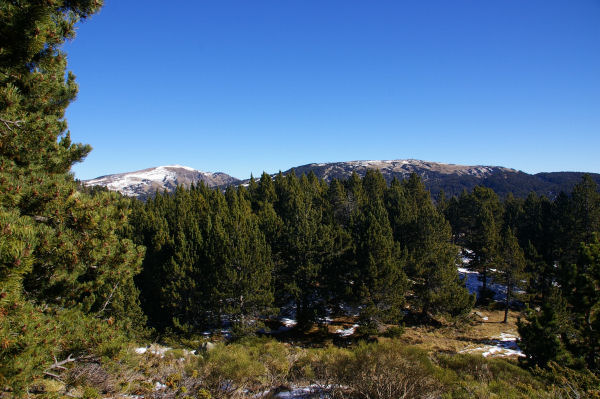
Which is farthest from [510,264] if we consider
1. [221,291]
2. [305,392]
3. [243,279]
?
[305,392]

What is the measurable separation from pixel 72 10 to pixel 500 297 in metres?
48.4

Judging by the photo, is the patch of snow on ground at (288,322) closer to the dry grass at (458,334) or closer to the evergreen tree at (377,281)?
the evergreen tree at (377,281)

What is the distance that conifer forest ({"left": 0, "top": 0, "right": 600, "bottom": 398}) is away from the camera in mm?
4508

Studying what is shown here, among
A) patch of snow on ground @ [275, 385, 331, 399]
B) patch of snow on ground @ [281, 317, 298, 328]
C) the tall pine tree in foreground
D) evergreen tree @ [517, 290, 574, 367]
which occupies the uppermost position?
the tall pine tree in foreground

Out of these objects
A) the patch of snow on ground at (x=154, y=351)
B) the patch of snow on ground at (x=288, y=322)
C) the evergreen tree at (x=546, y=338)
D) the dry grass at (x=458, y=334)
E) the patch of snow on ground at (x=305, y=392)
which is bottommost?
the dry grass at (x=458, y=334)

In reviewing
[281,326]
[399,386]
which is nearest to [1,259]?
[399,386]

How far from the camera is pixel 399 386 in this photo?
278 inches

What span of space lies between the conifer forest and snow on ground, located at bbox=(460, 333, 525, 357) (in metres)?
2.14

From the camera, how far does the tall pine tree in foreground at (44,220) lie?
3.56 m

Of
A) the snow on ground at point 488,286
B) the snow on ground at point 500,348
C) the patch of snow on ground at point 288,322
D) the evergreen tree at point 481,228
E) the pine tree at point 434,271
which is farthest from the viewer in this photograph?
the snow on ground at point 488,286

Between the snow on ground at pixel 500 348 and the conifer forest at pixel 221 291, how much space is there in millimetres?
2138

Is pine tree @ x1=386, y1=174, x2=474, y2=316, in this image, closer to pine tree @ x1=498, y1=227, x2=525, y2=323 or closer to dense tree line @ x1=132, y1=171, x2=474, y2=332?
dense tree line @ x1=132, y1=171, x2=474, y2=332

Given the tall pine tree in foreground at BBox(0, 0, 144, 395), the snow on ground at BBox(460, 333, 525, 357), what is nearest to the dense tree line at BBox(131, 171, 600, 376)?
the snow on ground at BBox(460, 333, 525, 357)

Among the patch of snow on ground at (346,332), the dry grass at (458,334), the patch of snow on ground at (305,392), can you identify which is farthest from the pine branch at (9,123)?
the dry grass at (458,334)
